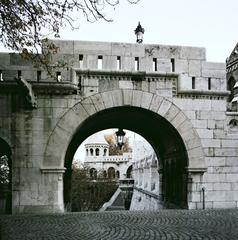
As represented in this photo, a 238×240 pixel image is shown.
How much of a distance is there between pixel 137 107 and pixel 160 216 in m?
2.70

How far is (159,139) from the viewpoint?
12.5m

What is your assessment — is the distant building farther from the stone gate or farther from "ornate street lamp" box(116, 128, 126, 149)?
the stone gate

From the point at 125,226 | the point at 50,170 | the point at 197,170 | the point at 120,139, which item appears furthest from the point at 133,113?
the point at 125,226

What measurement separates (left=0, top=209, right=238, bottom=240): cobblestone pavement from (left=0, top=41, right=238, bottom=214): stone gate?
0.80m

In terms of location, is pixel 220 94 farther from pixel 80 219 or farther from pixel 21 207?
pixel 21 207

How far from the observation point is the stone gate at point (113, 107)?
8.91 m

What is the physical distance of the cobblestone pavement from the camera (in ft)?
19.9

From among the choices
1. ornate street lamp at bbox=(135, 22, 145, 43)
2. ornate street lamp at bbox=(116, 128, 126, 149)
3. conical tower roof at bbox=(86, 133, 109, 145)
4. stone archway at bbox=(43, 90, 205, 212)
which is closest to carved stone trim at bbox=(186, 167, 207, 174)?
stone archway at bbox=(43, 90, 205, 212)

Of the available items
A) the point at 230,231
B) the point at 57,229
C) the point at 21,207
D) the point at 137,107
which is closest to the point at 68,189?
the point at 21,207

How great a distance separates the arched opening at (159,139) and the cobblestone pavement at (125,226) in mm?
1757

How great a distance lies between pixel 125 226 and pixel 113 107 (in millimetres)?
3257

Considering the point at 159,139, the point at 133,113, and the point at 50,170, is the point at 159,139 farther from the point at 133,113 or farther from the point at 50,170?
the point at 50,170

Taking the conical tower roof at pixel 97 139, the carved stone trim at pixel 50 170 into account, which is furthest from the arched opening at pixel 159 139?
the conical tower roof at pixel 97 139

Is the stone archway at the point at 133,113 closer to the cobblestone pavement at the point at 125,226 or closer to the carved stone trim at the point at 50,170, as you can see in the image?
the carved stone trim at the point at 50,170
